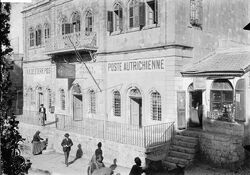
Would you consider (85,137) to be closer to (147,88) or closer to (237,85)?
(147,88)

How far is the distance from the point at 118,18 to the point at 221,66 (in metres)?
7.25

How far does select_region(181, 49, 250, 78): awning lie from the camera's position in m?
14.3

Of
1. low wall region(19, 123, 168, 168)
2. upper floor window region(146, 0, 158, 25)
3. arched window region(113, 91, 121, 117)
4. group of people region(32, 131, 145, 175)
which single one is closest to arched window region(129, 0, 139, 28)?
upper floor window region(146, 0, 158, 25)

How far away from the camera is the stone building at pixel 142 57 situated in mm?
16016

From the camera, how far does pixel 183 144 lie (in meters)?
15.1

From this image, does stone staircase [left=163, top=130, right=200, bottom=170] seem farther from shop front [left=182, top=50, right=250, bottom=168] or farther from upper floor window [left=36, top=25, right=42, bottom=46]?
upper floor window [left=36, top=25, right=42, bottom=46]

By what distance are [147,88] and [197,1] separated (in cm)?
566

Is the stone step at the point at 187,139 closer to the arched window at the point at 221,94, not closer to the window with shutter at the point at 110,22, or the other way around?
the arched window at the point at 221,94

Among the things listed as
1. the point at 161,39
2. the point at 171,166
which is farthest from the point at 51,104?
the point at 171,166

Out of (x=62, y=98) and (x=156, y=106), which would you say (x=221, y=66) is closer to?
(x=156, y=106)

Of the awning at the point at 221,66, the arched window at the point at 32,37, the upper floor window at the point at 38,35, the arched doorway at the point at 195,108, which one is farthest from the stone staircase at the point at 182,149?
the arched window at the point at 32,37

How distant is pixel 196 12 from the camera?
1744cm

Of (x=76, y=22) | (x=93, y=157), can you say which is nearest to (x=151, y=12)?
(x=76, y=22)

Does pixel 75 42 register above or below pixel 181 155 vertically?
above
